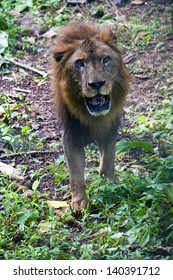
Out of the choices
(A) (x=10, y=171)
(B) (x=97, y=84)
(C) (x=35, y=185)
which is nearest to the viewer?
(B) (x=97, y=84)

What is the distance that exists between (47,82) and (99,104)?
3.12 meters

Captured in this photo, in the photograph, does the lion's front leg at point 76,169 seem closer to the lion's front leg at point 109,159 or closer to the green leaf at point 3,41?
the lion's front leg at point 109,159

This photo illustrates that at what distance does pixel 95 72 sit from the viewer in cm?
729

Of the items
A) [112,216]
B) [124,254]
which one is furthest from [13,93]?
[124,254]

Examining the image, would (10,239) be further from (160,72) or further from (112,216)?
(160,72)

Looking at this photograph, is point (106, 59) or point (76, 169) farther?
point (76, 169)

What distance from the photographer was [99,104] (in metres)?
7.44

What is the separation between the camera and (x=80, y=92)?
24.8ft

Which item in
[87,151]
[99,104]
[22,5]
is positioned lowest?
[87,151]

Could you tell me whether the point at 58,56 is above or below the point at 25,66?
above

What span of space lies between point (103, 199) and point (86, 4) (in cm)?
544

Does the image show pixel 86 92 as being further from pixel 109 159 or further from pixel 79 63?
pixel 109 159

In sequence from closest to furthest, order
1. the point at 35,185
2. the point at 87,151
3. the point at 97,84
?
the point at 97,84 < the point at 35,185 < the point at 87,151

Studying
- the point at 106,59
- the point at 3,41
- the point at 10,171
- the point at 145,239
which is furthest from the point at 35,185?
the point at 3,41
